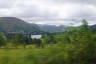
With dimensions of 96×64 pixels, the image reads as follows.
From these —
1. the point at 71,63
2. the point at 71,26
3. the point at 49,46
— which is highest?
the point at 71,26

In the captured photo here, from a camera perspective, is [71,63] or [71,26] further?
[71,26]

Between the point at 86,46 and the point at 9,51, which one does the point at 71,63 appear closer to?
the point at 86,46

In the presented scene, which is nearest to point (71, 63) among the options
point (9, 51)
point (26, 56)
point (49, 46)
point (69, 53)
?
point (69, 53)

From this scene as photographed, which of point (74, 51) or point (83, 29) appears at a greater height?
point (83, 29)

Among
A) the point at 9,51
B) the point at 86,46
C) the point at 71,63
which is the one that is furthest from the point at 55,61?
the point at 9,51

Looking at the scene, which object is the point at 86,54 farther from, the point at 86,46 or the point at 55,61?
the point at 55,61

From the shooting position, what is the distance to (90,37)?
448 cm

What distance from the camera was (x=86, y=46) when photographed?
448 cm

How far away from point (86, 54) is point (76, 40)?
280mm

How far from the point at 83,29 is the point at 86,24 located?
0.09 meters

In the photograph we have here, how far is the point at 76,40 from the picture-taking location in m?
4.50

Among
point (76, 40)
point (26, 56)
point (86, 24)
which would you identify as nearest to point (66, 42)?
point (76, 40)

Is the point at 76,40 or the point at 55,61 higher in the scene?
the point at 76,40

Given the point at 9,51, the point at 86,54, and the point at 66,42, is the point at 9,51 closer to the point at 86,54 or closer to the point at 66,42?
the point at 66,42
